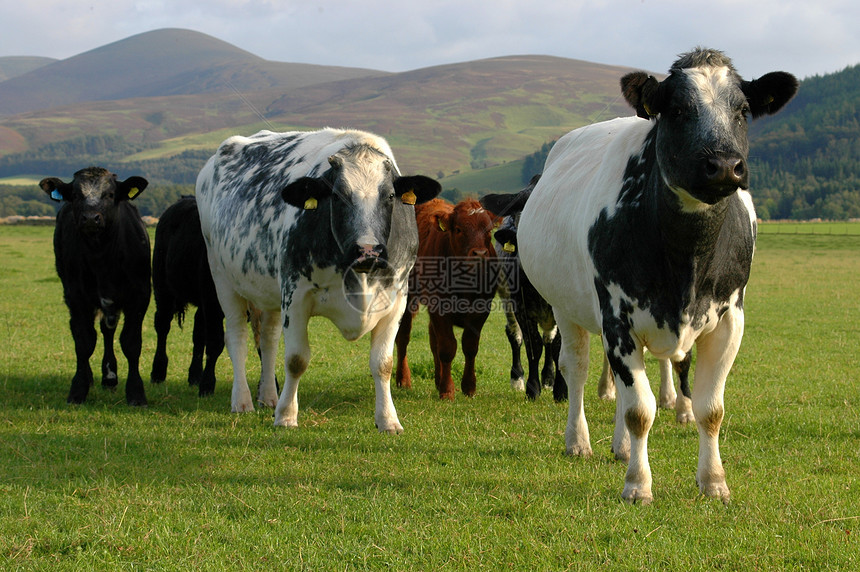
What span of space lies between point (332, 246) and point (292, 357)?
3.76 ft

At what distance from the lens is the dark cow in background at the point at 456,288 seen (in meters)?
9.52

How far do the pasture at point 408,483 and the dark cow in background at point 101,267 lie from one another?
0.51m

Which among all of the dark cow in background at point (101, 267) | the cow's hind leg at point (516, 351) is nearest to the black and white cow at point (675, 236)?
the cow's hind leg at point (516, 351)

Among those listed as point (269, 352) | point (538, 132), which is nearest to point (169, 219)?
point (269, 352)

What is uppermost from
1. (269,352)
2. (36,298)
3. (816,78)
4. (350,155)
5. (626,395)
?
(816,78)

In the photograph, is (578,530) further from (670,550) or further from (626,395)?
(626,395)

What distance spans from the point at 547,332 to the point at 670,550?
4939 millimetres

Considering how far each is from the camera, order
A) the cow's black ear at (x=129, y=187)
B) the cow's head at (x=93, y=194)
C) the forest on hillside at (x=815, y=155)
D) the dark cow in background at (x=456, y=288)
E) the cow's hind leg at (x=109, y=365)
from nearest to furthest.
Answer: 1. the cow's head at (x=93, y=194)
2. the cow's black ear at (x=129, y=187)
3. the dark cow in background at (x=456, y=288)
4. the cow's hind leg at (x=109, y=365)
5. the forest on hillside at (x=815, y=155)

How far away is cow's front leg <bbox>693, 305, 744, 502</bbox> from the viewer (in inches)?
205

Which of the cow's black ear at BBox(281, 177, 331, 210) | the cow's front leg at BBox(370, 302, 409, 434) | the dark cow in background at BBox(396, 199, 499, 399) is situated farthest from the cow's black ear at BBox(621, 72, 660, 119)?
the dark cow in background at BBox(396, 199, 499, 399)

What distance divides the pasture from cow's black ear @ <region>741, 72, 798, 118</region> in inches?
93.4

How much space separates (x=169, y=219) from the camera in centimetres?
1097

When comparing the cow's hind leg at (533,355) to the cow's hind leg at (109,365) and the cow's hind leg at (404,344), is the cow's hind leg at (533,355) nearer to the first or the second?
the cow's hind leg at (404,344)

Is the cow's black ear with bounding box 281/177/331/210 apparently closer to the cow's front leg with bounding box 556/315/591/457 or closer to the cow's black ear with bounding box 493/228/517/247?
the cow's black ear with bounding box 493/228/517/247
